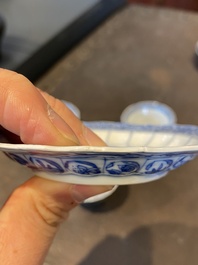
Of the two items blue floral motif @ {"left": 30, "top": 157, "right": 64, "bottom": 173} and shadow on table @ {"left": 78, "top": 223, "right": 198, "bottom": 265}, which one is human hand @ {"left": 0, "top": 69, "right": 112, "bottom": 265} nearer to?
blue floral motif @ {"left": 30, "top": 157, "right": 64, "bottom": 173}

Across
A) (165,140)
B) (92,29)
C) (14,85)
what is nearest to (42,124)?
(14,85)

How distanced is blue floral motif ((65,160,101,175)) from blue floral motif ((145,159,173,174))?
36mm

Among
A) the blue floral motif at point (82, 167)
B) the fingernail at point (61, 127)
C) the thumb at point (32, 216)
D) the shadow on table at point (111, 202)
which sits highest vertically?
the fingernail at point (61, 127)

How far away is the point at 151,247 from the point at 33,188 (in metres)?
0.18

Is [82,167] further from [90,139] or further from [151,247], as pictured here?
[151,247]

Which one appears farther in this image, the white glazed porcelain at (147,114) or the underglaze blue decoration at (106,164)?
the white glazed porcelain at (147,114)

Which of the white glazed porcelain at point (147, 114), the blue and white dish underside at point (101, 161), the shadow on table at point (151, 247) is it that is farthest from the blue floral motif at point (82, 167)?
the white glazed porcelain at point (147, 114)

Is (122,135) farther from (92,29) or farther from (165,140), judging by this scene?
(92,29)

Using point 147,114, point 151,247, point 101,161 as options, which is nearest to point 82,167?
point 101,161

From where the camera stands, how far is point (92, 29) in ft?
2.54

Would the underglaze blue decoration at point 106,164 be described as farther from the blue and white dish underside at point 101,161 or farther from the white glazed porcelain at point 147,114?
the white glazed porcelain at point 147,114

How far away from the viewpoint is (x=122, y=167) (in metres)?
0.29

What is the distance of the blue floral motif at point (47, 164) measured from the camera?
0.96ft

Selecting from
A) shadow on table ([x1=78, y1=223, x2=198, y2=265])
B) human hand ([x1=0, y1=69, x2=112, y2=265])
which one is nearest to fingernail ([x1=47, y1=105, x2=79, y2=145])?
human hand ([x1=0, y1=69, x2=112, y2=265])
